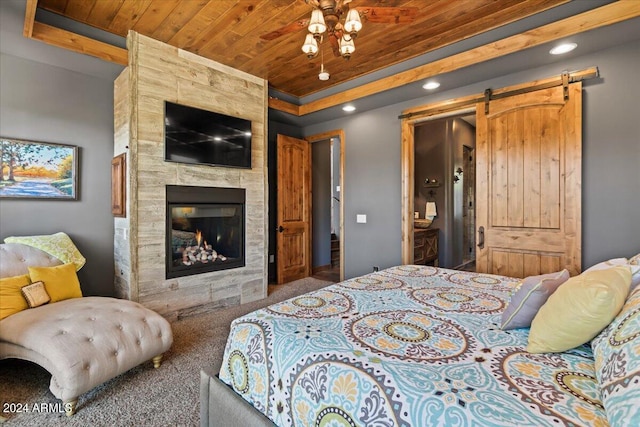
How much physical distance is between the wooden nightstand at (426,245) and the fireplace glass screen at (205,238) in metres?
2.68

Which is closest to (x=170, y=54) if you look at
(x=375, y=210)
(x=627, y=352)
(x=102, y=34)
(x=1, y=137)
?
(x=102, y=34)

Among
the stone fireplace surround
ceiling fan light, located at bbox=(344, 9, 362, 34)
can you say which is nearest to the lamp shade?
the stone fireplace surround

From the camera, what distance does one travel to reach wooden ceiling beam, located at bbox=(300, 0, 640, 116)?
2227mm

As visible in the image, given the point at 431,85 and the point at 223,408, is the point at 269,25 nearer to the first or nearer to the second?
the point at 431,85

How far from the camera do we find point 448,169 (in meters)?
5.61

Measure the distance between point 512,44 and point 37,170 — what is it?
15.0 feet

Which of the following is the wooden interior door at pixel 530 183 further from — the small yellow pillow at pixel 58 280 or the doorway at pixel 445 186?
the small yellow pillow at pixel 58 280

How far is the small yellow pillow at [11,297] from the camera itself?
2102 millimetres

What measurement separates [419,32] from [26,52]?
3.66 metres

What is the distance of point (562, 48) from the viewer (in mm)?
2607

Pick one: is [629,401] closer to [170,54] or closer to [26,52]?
[170,54]

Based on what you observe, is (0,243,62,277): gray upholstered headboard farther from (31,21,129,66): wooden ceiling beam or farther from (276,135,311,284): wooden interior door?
(276,135,311,284): wooden interior door

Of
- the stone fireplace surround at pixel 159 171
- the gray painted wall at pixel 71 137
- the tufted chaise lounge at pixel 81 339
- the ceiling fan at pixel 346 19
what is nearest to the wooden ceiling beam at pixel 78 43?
the stone fireplace surround at pixel 159 171

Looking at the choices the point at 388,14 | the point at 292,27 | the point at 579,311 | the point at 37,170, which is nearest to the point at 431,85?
the point at 388,14
